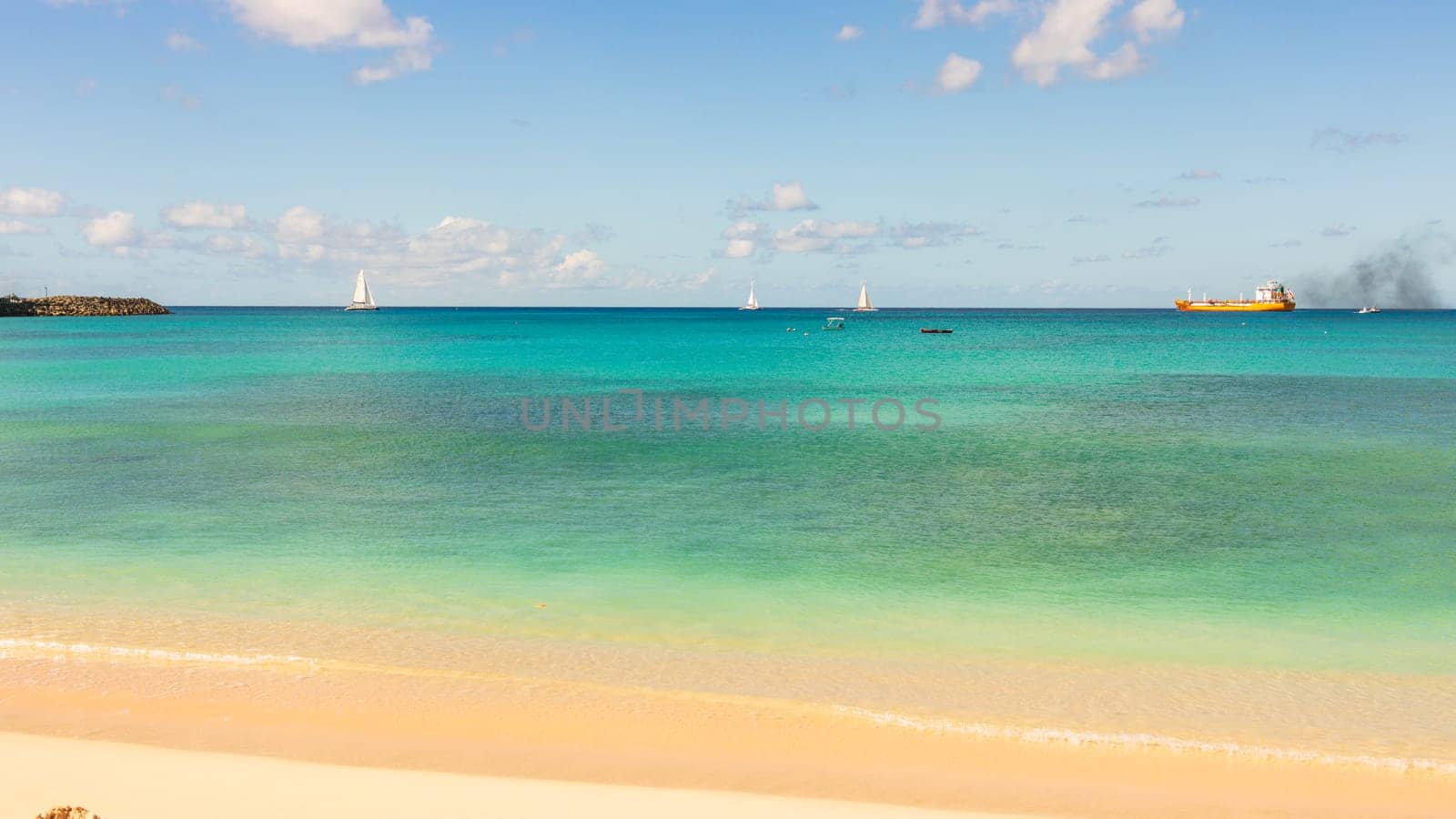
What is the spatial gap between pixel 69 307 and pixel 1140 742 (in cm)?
17456

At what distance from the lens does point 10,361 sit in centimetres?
5634

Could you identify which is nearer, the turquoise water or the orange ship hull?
the turquoise water

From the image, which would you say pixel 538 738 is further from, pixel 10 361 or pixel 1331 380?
pixel 10 361

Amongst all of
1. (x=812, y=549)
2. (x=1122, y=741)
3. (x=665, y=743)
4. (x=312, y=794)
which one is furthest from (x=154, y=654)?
(x=1122, y=741)

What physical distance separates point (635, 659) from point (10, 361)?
2385 inches

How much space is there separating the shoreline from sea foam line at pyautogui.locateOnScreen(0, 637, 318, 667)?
0.14 meters

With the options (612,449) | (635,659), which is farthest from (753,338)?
(635,659)

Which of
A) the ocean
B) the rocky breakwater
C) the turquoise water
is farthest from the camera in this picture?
the rocky breakwater

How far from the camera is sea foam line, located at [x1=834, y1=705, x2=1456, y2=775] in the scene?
25.4 ft

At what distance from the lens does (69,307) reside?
15000 cm

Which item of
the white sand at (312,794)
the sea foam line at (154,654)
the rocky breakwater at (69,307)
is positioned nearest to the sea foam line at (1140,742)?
the white sand at (312,794)

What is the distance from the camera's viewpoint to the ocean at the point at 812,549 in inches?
383

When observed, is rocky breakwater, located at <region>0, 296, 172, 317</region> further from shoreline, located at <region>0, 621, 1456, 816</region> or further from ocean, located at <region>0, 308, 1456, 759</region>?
shoreline, located at <region>0, 621, 1456, 816</region>

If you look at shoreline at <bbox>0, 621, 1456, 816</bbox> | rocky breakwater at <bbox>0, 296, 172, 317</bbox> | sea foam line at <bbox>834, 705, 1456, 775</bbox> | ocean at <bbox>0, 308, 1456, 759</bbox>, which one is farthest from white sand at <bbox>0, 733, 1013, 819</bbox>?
rocky breakwater at <bbox>0, 296, 172, 317</bbox>
